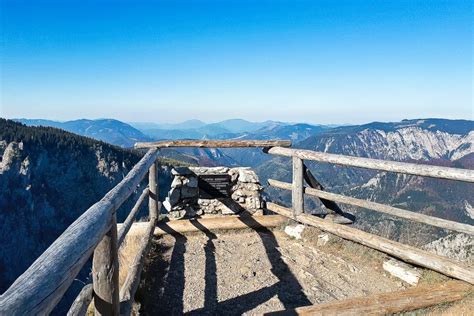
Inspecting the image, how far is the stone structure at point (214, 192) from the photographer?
788 cm

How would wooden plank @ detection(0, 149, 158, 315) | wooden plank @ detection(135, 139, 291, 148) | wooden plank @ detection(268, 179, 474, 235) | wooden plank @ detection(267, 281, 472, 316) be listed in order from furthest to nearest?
wooden plank @ detection(135, 139, 291, 148), wooden plank @ detection(268, 179, 474, 235), wooden plank @ detection(267, 281, 472, 316), wooden plank @ detection(0, 149, 158, 315)

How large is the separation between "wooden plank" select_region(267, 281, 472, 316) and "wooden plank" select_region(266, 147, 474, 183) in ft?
4.09

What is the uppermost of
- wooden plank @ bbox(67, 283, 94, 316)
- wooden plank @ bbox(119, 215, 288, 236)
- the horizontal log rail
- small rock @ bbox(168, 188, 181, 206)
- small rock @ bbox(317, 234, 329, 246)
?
the horizontal log rail

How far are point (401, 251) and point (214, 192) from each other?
403 cm

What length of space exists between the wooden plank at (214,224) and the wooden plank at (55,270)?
468 centimetres

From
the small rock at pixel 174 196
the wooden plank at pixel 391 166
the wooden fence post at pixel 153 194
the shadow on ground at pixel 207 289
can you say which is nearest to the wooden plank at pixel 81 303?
the shadow on ground at pixel 207 289

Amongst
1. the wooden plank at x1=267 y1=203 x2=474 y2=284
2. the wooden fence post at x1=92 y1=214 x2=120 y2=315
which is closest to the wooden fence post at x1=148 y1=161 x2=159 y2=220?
the wooden plank at x1=267 y1=203 x2=474 y2=284

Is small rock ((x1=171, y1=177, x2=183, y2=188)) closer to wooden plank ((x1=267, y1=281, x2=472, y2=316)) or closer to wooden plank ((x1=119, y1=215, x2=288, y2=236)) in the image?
wooden plank ((x1=119, y1=215, x2=288, y2=236))

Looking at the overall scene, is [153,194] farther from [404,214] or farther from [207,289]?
[404,214]

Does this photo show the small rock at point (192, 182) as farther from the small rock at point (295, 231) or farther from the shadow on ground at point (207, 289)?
the small rock at point (295, 231)

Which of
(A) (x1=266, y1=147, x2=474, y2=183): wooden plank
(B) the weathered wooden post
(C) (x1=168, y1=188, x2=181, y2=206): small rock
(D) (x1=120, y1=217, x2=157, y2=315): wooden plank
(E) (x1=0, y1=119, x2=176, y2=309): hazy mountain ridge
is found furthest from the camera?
(E) (x1=0, y1=119, x2=176, y2=309): hazy mountain ridge

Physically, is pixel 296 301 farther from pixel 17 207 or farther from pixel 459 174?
pixel 17 207

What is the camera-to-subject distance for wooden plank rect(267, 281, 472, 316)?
3418mm

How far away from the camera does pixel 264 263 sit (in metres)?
5.98
